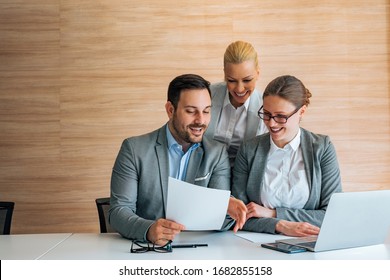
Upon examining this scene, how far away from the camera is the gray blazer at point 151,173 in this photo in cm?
256

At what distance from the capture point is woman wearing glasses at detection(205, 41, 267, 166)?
2.98m

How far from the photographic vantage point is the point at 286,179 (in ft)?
8.70

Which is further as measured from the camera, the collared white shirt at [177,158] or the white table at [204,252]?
the collared white shirt at [177,158]

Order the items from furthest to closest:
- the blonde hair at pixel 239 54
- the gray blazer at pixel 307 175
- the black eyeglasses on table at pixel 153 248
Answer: the blonde hair at pixel 239 54
the gray blazer at pixel 307 175
the black eyeglasses on table at pixel 153 248

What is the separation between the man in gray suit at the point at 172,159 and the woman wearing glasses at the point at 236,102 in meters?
0.31

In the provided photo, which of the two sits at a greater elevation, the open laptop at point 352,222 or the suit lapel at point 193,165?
the suit lapel at point 193,165

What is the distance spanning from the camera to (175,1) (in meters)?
4.56

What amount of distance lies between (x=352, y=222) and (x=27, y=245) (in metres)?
1.32

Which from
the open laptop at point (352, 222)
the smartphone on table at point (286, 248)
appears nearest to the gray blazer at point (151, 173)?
the smartphone on table at point (286, 248)

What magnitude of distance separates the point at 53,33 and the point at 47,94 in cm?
51

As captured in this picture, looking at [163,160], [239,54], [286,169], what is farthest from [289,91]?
[163,160]

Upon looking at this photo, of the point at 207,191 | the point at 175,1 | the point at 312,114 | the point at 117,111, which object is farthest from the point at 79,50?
the point at 207,191

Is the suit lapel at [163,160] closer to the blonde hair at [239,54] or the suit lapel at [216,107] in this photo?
the suit lapel at [216,107]
